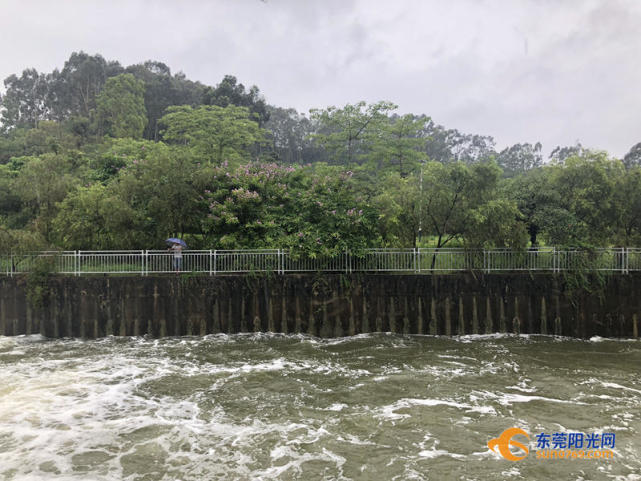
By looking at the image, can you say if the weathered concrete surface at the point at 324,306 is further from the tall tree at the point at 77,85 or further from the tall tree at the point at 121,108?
the tall tree at the point at 77,85

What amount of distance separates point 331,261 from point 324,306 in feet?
5.41

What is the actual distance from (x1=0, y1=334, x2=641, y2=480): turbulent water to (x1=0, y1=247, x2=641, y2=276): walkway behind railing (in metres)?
2.73

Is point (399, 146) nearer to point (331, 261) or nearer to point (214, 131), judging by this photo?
point (214, 131)

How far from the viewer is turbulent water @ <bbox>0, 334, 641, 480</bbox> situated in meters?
6.55

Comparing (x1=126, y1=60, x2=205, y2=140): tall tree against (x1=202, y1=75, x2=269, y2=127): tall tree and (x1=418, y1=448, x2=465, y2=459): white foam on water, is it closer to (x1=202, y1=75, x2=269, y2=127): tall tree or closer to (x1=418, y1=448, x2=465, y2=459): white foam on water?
(x1=202, y1=75, x2=269, y2=127): tall tree

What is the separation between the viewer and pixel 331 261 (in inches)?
603

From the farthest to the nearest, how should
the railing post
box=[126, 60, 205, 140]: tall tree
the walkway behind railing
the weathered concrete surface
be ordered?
1. box=[126, 60, 205, 140]: tall tree
2. the railing post
3. the walkway behind railing
4. the weathered concrete surface

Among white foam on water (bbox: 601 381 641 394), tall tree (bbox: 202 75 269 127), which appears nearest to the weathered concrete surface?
white foam on water (bbox: 601 381 641 394)

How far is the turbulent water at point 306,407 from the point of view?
655 cm

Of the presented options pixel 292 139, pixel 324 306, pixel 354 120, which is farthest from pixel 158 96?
pixel 324 306

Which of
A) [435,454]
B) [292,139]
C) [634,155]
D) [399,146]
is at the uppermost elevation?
[292,139]

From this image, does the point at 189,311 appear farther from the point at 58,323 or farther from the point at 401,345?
the point at 401,345

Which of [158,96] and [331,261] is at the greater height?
[158,96]

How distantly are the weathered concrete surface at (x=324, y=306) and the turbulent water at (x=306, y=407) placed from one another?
1.08 m
